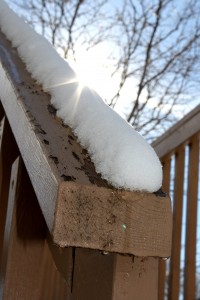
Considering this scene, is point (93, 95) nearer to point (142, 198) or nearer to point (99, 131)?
point (99, 131)

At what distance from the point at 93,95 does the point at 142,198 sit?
285 millimetres

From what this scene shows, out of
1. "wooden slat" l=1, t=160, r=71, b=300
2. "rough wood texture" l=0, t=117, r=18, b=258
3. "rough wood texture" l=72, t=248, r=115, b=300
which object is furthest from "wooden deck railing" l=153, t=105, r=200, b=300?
"rough wood texture" l=72, t=248, r=115, b=300

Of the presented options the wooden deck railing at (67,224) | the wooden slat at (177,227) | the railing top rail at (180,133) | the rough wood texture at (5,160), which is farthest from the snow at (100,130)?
the wooden slat at (177,227)

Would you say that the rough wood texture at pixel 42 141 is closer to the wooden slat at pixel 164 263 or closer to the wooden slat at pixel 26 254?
the wooden slat at pixel 26 254

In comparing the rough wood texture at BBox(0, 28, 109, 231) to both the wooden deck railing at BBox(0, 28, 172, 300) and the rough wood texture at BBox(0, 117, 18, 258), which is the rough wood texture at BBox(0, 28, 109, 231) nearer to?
the wooden deck railing at BBox(0, 28, 172, 300)

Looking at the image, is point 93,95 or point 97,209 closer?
point 97,209

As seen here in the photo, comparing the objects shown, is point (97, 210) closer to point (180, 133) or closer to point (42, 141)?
point (42, 141)

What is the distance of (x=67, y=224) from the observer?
585 mm

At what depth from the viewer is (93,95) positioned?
83 cm

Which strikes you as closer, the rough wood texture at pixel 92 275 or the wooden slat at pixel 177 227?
the rough wood texture at pixel 92 275

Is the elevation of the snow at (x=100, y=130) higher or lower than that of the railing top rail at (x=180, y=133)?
lower

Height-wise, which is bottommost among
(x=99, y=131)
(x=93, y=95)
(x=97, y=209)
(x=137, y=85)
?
(x=97, y=209)

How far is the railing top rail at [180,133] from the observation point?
225 centimetres

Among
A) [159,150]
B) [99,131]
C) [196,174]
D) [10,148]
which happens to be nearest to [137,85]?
[159,150]
